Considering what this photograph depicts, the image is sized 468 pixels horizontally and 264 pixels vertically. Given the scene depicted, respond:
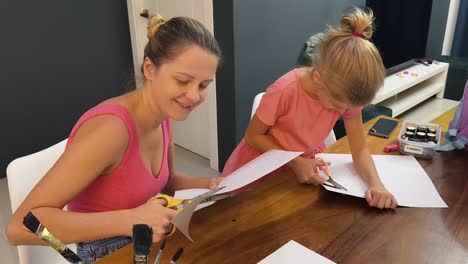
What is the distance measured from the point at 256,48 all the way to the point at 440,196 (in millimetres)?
1477

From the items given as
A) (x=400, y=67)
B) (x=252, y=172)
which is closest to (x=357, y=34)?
(x=252, y=172)

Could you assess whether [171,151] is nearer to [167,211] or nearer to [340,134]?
[167,211]

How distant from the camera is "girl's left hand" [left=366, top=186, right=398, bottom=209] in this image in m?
0.99

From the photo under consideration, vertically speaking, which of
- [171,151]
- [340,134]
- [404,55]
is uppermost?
[171,151]

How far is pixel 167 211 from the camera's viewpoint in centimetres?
78

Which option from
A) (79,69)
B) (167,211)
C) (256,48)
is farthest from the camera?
(79,69)

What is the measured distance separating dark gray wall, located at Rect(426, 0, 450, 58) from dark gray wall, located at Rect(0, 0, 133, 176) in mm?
2406

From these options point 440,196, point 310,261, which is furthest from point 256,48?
point 310,261

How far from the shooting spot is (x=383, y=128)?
142 centimetres

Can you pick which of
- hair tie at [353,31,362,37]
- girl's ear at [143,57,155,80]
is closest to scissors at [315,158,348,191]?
hair tie at [353,31,362,37]

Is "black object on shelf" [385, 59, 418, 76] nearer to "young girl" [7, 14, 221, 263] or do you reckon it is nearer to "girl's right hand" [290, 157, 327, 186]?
"girl's right hand" [290, 157, 327, 186]

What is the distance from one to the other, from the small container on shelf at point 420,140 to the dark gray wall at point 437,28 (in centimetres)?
232

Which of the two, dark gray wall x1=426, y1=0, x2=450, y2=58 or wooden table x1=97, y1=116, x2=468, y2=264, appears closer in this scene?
wooden table x1=97, y1=116, x2=468, y2=264

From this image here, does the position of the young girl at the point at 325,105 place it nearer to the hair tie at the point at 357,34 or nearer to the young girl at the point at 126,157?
the hair tie at the point at 357,34
